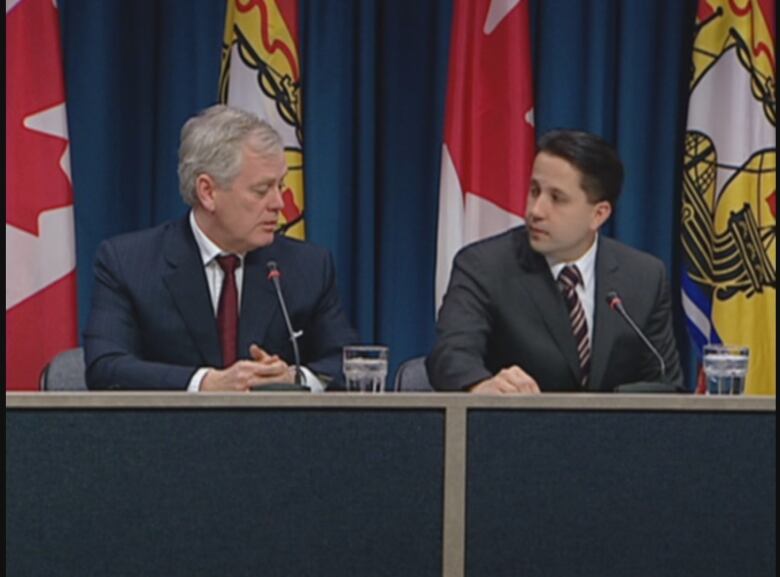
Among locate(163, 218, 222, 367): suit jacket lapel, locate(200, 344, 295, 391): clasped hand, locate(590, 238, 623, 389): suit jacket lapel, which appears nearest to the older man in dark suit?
locate(163, 218, 222, 367): suit jacket lapel

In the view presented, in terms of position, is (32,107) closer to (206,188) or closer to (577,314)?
(206,188)

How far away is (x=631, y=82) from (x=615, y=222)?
46 centimetres

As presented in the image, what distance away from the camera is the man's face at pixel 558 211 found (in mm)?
3576

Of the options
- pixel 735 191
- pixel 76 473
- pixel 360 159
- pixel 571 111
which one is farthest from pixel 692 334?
pixel 76 473

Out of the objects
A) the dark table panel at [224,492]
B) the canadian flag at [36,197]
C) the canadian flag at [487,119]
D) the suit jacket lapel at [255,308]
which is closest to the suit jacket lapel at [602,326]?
the suit jacket lapel at [255,308]

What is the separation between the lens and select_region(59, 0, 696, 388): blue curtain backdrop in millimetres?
4703

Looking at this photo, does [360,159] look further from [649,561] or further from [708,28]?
[649,561]

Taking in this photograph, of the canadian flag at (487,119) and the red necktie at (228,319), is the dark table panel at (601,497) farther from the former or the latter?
the canadian flag at (487,119)

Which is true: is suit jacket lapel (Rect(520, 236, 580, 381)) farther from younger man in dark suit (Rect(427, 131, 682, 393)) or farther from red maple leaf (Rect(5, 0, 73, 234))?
red maple leaf (Rect(5, 0, 73, 234))

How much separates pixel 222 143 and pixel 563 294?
934 millimetres

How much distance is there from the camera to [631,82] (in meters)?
4.75

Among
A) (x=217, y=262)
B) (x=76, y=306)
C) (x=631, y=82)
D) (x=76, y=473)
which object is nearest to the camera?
(x=76, y=473)

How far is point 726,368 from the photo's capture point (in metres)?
3.04

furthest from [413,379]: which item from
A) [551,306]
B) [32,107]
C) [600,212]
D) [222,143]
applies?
[32,107]
